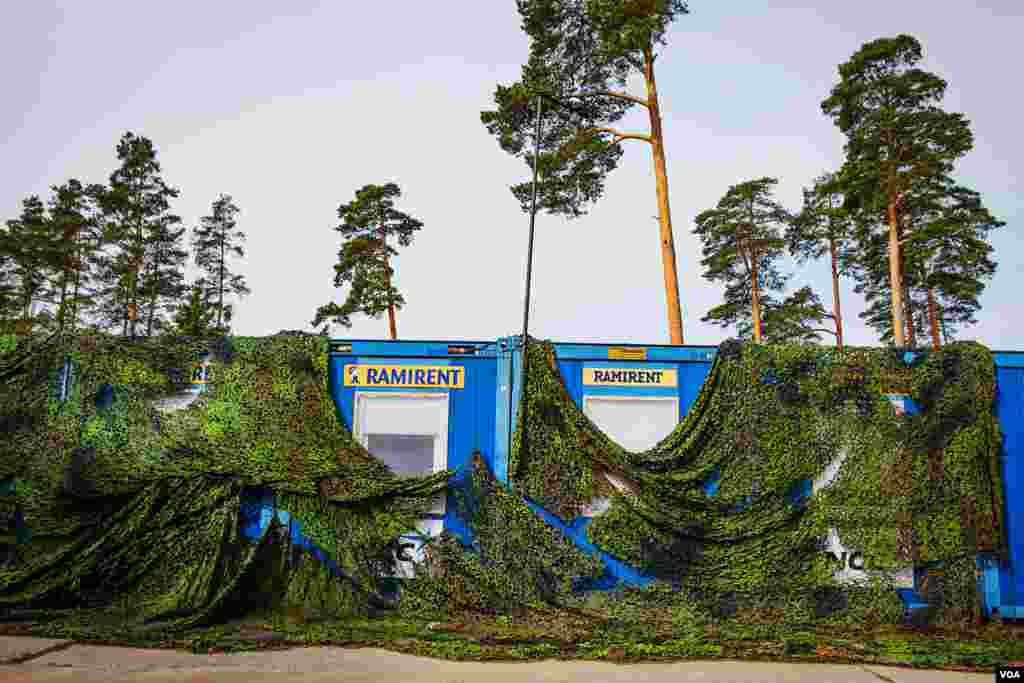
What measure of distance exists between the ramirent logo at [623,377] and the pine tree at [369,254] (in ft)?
63.5

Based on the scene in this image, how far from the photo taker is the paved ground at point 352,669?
5.56m

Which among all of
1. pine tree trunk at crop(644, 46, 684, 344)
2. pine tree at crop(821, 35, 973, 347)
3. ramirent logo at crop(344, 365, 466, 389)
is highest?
pine tree at crop(821, 35, 973, 347)

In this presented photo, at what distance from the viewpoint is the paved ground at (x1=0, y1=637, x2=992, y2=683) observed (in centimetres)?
556

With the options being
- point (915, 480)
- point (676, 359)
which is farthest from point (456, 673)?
point (915, 480)

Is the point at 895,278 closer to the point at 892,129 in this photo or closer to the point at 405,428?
the point at 892,129

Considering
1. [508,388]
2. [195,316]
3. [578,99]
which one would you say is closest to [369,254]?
[195,316]

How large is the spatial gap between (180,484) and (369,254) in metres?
20.6

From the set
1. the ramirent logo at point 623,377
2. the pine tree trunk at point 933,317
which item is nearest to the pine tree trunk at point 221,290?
the ramirent logo at point 623,377

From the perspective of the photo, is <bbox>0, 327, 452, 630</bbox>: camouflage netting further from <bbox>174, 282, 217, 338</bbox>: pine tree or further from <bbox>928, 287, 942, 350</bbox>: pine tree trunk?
<bbox>928, 287, 942, 350</bbox>: pine tree trunk

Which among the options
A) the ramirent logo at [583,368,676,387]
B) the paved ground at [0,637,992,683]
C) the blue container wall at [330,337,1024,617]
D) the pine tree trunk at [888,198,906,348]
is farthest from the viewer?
the pine tree trunk at [888,198,906,348]

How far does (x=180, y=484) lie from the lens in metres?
8.20

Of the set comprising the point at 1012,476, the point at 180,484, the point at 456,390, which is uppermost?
the point at 456,390

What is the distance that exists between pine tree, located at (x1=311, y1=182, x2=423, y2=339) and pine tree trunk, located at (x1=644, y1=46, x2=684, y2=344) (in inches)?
535

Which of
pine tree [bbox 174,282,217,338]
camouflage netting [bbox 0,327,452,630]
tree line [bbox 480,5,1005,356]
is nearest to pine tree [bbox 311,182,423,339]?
pine tree [bbox 174,282,217,338]
